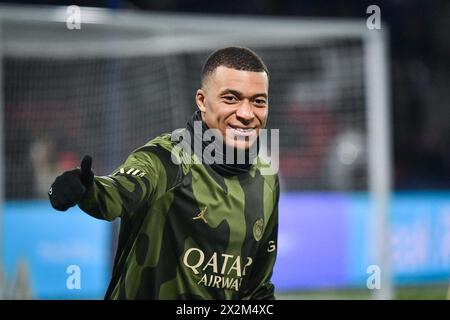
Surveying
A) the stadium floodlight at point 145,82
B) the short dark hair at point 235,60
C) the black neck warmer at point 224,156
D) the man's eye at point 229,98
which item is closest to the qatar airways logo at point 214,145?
the black neck warmer at point 224,156

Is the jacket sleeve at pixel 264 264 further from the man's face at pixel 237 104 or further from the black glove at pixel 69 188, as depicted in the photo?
the black glove at pixel 69 188

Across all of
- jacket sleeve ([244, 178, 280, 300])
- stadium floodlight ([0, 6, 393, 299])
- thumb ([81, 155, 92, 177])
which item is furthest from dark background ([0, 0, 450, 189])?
thumb ([81, 155, 92, 177])

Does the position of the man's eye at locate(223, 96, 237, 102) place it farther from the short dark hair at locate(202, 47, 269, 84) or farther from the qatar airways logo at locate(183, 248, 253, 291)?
the qatar airways logo at locate(183, 248, 253, 291)

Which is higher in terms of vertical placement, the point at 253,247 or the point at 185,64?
the point at 185,64

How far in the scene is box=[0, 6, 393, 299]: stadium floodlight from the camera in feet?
30.9

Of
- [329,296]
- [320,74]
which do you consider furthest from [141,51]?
[329,296]

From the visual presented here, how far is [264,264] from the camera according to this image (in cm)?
394

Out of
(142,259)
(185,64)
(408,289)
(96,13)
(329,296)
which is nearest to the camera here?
(142,259)

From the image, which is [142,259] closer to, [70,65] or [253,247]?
[253,247]

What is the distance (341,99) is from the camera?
11234 mm

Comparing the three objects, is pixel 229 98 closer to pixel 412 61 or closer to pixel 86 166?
pixel 86 166

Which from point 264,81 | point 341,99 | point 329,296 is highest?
point 341,99
